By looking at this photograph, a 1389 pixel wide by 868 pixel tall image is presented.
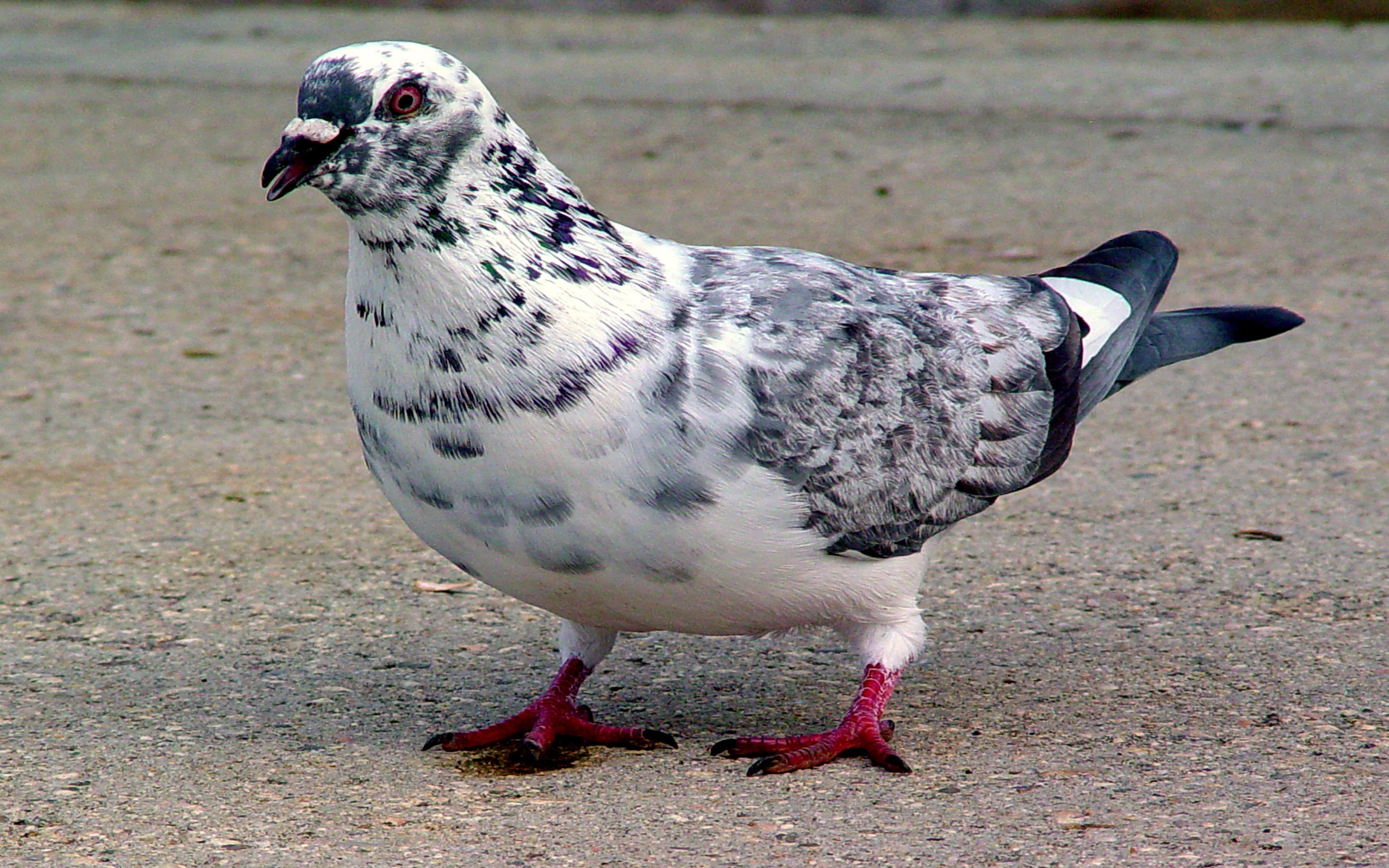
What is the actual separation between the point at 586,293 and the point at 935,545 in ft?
3.01

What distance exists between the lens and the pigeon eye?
2.93 meters

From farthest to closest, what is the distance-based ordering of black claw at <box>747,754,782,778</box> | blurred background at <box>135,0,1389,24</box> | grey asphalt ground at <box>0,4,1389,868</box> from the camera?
blurred background at <box>135,0,1389,24</box>, black claw at <box>747,754,782,778</box>, grey asphalt ground at <box>0,4,1389,868</box>

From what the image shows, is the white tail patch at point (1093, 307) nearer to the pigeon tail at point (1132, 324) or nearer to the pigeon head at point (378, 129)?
the pigeon tail at point (1132, 324)

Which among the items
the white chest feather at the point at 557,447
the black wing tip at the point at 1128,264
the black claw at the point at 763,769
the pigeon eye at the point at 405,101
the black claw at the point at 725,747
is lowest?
the black claw at the point at 725,747

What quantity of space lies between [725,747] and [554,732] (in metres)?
0.33

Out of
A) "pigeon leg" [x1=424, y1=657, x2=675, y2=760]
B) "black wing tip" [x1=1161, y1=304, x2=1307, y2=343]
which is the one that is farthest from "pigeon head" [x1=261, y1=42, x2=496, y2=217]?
"black wing tip" [x1=1161, y1=304, x2=1307, y2=343]

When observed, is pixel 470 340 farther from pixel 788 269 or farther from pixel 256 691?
pixel 256 691

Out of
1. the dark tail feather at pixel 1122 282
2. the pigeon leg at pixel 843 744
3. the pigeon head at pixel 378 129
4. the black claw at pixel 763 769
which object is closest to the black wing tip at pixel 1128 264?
the dark tail feather at pixel 1122 282

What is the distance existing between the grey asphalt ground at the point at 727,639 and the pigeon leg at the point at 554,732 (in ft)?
0.13

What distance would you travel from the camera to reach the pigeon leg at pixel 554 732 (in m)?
3.45

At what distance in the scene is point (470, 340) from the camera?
300cm

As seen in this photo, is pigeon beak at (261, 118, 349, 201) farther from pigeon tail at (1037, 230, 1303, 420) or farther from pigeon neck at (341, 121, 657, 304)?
pigeon tail at (1037, 230, 1303, 420)

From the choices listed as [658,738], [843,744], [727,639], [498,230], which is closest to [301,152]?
[498,230]

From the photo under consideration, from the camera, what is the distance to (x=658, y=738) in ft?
11.3
